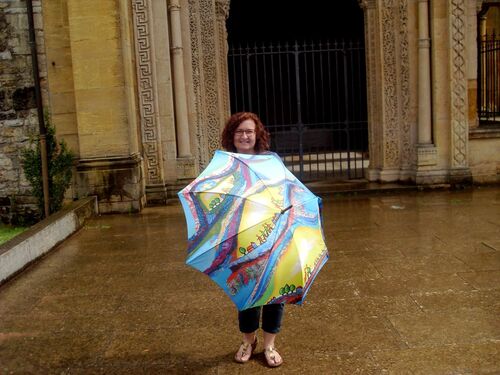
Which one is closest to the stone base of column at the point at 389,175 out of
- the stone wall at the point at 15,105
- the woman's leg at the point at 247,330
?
the stone wall at the point at 15,105

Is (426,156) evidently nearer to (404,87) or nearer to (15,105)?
(404,87)

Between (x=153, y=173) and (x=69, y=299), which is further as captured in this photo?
(x=153, y=173)

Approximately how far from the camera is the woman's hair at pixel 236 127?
3223 millimetres

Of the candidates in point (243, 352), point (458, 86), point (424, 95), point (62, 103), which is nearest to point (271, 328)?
point (243, 352)

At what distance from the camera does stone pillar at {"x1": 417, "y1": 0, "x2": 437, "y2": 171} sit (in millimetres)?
8883

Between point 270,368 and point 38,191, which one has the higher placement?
point 38,191

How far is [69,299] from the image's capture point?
14.4ft

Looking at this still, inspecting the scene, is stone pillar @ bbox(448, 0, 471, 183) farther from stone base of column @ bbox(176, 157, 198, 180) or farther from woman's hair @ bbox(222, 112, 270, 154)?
woman's hair @ bbox(222, 112, 270, 154)

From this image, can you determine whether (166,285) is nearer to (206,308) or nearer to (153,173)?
(206,308)

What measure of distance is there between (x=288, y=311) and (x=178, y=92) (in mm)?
5529

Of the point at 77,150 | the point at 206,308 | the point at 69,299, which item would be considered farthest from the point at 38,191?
the point at 206,308

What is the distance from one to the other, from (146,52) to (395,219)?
4.12 m

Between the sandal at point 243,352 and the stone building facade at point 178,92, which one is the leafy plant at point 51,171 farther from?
the sandal at point 243,352

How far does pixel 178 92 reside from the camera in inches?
348
